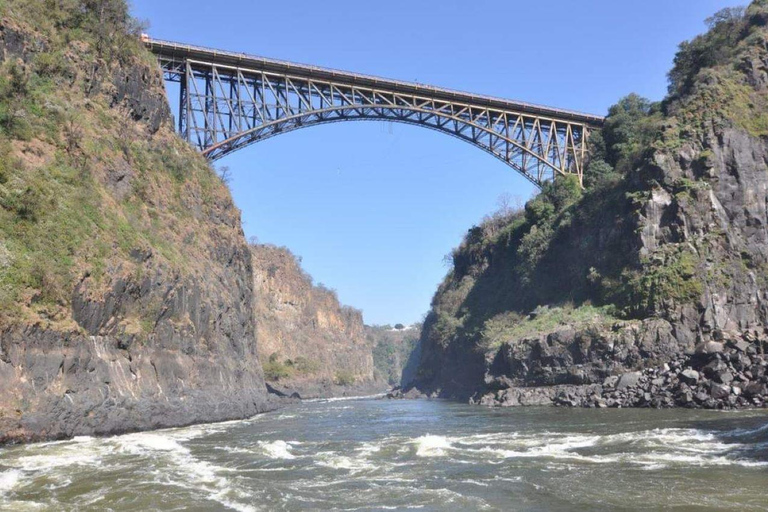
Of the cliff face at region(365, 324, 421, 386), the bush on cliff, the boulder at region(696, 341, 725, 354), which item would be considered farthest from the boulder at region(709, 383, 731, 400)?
the cliff face at region(365, 324, 421, 386)

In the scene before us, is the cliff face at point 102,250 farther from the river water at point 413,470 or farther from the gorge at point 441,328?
the river water at point 413,470

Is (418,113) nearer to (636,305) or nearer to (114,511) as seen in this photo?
(636,305)

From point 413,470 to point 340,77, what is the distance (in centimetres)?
3965

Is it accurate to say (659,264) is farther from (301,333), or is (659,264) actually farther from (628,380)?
(301,333)

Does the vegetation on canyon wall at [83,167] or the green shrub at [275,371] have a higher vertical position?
the vegetation on canyon wall at [83,167]

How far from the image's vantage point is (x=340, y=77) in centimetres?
5138

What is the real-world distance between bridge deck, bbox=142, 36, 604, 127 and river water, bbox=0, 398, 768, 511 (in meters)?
29.2

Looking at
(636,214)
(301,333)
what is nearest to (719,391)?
(636,214)

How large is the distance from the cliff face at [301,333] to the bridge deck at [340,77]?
138 feet

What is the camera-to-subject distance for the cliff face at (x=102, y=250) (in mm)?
21328

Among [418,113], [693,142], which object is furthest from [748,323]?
[418,113]

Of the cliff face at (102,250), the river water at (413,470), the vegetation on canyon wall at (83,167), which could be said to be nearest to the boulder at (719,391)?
the river water at (413,470)

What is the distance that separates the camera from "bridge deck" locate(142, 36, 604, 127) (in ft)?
148

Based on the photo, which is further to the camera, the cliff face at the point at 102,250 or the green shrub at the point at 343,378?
the green shrub at the point at 343,378
